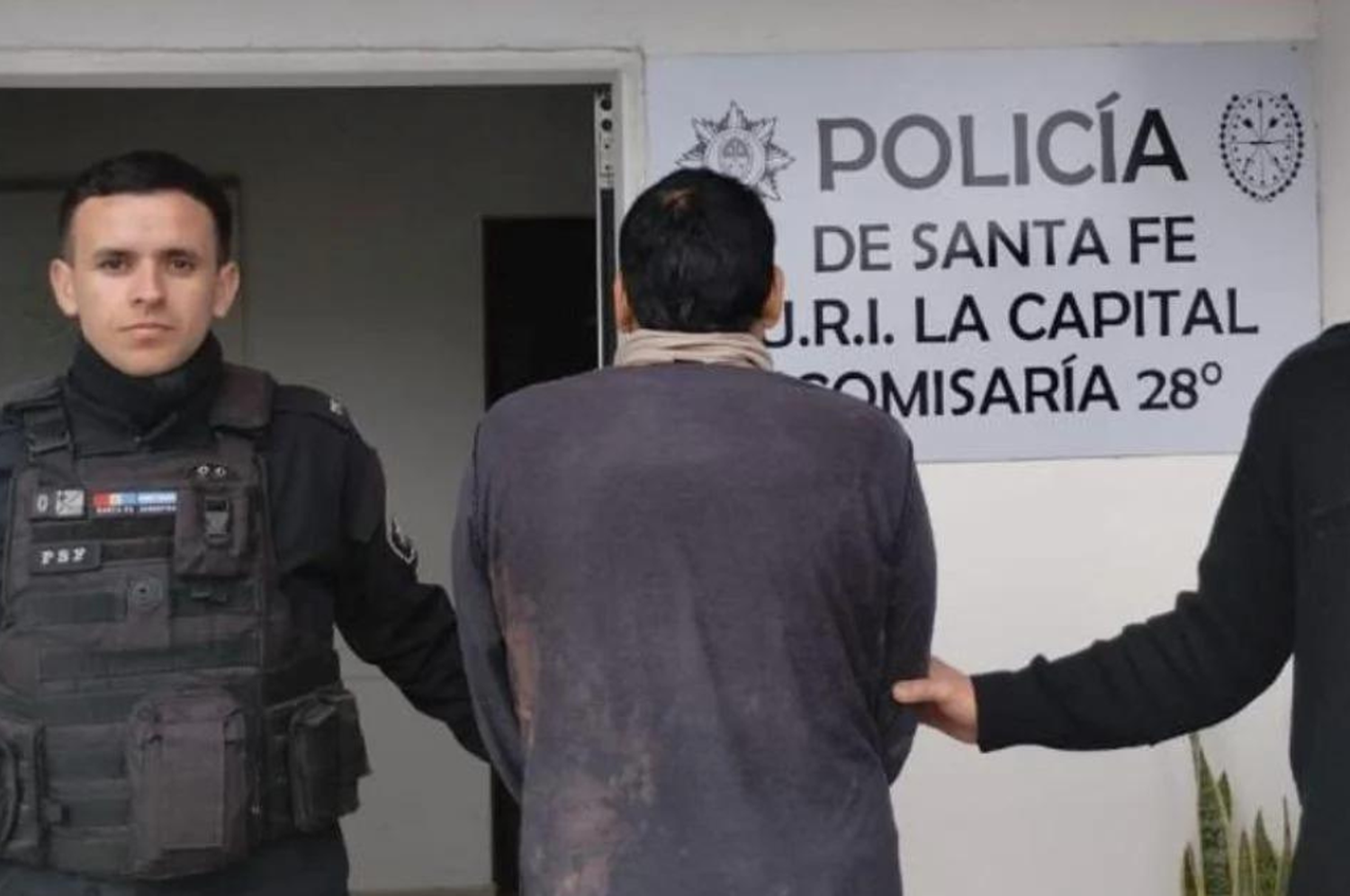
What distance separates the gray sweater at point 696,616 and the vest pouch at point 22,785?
683 mm

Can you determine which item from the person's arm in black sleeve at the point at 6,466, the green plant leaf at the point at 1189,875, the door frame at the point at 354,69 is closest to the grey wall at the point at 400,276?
the door frame at the point at 354,69

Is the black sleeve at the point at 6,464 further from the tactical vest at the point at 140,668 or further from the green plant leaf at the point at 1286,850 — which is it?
the green plant leaf at the point at 1286,850

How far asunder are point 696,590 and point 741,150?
204cm

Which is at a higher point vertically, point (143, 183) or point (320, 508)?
point (143, 183)

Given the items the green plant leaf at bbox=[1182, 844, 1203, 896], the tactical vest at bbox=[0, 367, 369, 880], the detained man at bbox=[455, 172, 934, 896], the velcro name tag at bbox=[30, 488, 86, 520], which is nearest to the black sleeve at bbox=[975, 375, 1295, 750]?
the detained man at bbox=[455, 172, 934, 896]

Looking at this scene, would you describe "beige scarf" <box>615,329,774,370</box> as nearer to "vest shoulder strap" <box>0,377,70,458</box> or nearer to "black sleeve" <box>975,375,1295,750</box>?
"black sleeve" <box>975,375,1295,750</box>

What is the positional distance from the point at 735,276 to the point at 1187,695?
866 millimetres

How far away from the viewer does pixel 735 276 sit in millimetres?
2088

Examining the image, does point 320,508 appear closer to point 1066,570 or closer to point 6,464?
point 6,464

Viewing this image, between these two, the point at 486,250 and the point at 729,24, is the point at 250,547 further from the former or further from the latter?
the point at 486,250

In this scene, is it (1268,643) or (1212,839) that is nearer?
(1268,643)

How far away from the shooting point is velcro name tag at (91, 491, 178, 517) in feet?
7.59

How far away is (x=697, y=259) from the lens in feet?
6.82

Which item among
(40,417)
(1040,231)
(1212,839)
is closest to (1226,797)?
(1212,839)
